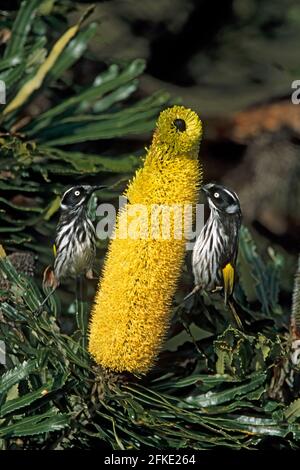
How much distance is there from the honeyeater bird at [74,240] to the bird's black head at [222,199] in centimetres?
9

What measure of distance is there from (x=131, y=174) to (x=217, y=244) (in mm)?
331

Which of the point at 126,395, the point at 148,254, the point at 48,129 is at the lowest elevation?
the point at 126,395

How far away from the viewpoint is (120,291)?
764 millimetres

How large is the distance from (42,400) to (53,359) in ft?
0.12

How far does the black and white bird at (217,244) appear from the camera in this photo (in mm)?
825

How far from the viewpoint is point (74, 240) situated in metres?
0.85

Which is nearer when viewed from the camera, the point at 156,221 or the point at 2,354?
the point at 156,221

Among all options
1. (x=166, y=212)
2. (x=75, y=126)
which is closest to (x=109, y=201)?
(x=75, y=126)

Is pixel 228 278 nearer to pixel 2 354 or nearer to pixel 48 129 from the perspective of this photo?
pixel 2 354

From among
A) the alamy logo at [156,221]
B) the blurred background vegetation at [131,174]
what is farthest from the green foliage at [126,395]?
the alamy logo at [156,221]

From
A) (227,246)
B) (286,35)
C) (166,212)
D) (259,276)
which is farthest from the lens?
(286,35)

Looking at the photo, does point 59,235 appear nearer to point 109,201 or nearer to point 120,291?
point 120,291

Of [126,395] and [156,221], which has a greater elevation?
[156,221]

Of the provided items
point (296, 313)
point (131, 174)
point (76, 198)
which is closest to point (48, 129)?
point (131, 174)
